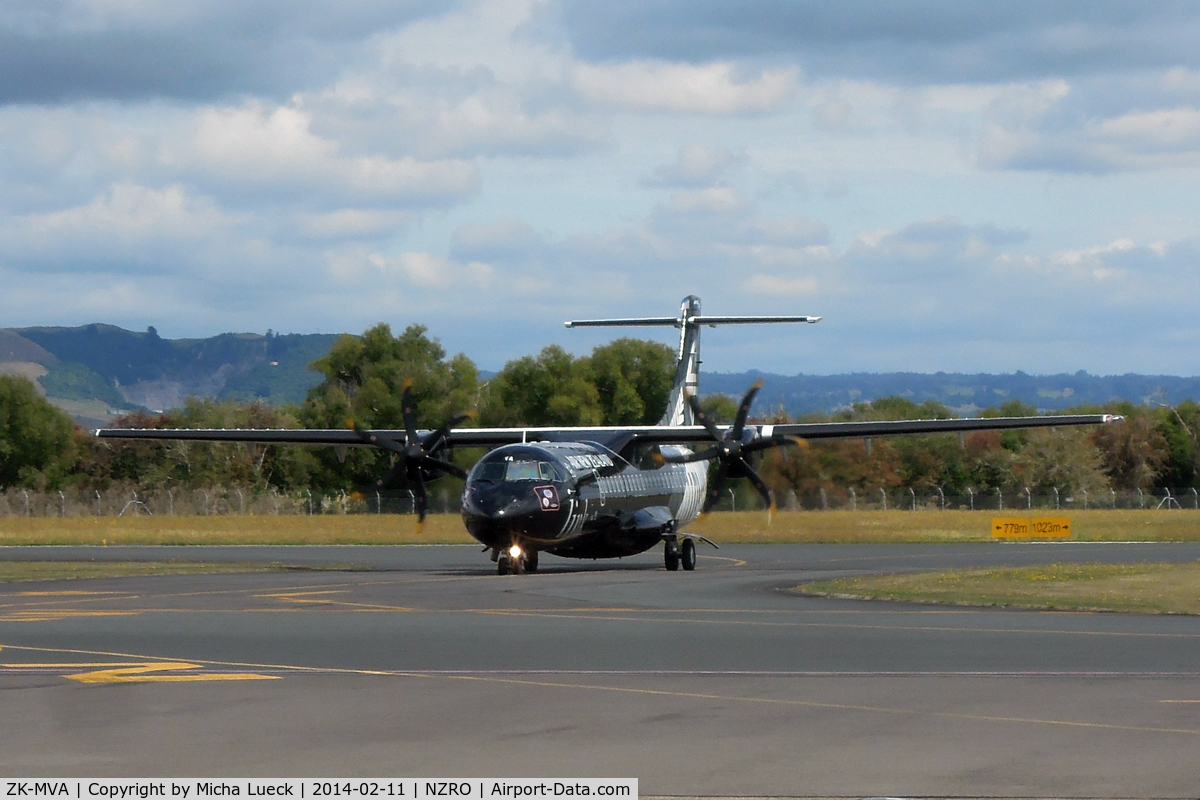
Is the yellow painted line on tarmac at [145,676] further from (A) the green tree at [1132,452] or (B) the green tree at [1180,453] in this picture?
(B) the green tree at [1180,453]

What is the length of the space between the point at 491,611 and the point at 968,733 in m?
12.5

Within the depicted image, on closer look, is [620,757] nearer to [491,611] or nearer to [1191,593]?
[491,611]

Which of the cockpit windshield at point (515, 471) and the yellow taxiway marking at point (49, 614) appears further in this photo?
the cockpit windshield at point (515, 471)

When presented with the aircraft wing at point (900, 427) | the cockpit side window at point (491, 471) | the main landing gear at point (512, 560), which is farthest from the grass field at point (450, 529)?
the cockpit side window at point (491, 471)

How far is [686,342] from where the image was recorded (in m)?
46.8

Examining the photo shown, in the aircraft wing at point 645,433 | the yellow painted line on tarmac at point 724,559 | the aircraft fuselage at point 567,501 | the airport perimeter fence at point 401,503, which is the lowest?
the yellow painted line on tarmac at point 724,559

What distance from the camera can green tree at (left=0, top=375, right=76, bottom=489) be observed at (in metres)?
94.5

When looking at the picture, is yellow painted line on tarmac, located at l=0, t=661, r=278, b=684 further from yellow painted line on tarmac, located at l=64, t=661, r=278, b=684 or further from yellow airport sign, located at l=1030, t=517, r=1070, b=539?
yellow airport sign, located at l=1030, t=517, r=1070, b=539

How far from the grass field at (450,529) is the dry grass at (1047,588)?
919 inches

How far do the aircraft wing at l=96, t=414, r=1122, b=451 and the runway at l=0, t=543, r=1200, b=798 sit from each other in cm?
1309

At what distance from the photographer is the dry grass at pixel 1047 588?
75.6 feet

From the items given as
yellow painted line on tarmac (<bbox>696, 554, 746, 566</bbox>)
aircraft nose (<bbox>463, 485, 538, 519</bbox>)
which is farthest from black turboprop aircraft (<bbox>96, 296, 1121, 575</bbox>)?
yellow painted line on tarmac (<bbox>696, 554, 746, 566</bbox>)

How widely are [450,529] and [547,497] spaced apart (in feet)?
85.5

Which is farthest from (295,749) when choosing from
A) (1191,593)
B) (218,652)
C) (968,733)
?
(1191,593)
